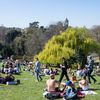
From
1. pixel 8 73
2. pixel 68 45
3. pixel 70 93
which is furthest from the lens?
pixel 68 45

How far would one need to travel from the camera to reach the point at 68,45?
5409cm

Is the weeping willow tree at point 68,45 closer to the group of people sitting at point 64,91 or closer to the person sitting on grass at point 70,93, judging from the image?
the group of people sitting at point 64,91

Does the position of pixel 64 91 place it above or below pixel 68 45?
below

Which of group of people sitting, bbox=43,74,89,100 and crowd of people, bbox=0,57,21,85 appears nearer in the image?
group of people sitting, bbox=43,74,89,100

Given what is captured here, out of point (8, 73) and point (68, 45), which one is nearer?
point (8, 73)

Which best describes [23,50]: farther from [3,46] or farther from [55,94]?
[55,94]

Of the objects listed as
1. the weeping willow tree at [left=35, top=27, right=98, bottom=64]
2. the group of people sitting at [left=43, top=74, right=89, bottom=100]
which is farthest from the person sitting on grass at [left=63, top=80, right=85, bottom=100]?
the weeping willow tree at [left=35, top=27, right=98, bottom=64]

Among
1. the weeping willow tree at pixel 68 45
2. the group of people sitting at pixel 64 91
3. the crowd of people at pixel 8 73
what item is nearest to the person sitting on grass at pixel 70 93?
the group of people sitting at pixel 64 91

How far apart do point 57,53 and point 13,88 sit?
106 feet

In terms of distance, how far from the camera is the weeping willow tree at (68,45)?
52500 millimetres

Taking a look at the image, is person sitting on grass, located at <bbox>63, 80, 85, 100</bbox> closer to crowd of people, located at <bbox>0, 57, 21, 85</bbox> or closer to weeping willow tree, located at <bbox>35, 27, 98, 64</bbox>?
crowd of people, located at <bbox>0, 57, 21, 85</bbox>

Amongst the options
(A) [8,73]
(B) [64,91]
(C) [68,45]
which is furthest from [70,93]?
(C) [68,45]

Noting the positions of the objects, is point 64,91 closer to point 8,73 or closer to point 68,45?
point 8,73

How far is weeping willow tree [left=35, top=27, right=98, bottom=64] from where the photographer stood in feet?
172
